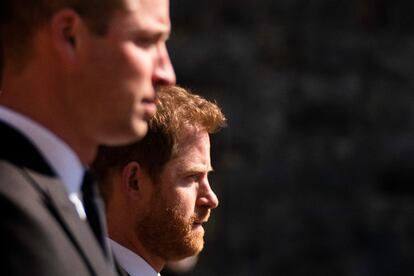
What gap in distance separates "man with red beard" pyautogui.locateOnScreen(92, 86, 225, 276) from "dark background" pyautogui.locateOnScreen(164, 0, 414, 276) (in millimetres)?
4720

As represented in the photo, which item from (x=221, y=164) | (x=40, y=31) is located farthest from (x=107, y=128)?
(x=221, y=164)

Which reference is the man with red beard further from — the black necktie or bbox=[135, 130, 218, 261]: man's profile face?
the black necktie

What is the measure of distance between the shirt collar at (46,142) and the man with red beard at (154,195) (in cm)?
94

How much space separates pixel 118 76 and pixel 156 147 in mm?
977

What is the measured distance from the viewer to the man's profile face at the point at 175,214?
9.62 ft

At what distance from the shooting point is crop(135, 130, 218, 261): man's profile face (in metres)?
2.93

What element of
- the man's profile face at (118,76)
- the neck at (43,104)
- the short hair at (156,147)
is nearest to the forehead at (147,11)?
the man's profile face at (118,76)

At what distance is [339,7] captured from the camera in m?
7.98

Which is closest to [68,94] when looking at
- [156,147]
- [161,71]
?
[161,71]

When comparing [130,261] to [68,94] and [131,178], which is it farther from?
[68,94]

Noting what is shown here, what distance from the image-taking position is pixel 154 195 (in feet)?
9.66

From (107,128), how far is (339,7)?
6127 millimetres

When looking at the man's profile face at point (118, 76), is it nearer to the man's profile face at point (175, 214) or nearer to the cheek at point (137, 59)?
the cheek at point (137, 59)

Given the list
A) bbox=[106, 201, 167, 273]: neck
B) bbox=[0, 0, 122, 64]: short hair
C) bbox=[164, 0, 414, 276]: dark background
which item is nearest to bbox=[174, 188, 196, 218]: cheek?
bbox=[106, 201, 167, 273]: neck
